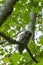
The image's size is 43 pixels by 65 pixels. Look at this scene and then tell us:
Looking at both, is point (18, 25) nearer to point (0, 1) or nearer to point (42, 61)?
point (0, 1)

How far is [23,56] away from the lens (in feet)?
8.01

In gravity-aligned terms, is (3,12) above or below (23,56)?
above

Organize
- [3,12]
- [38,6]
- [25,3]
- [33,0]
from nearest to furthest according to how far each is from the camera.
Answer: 1. [3,12]
2. [33,0]
3. [38,6]
4. [25,3]

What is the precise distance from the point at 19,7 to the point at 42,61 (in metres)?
2.06

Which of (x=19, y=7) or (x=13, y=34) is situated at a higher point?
(x=19, y=7)

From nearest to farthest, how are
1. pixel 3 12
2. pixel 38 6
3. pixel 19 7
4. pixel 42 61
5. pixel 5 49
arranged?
pixel 42 61 → pixel 3 12 → pixel 38 6 → pixel 19 7 → pixel 5 49

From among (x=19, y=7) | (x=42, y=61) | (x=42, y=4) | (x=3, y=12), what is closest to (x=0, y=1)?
(x=19, y=7)

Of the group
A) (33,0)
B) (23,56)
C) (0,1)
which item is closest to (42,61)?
(23,56)

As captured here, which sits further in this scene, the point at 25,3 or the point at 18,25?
the point at 18,25

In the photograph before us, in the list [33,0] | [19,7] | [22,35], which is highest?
[33,0]

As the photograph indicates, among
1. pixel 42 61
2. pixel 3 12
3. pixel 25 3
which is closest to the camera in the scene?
pixel 42 61

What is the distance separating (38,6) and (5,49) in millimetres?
2047

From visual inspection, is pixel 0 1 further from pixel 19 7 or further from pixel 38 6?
pixel 38 6

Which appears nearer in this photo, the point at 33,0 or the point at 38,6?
the point at 33,0
